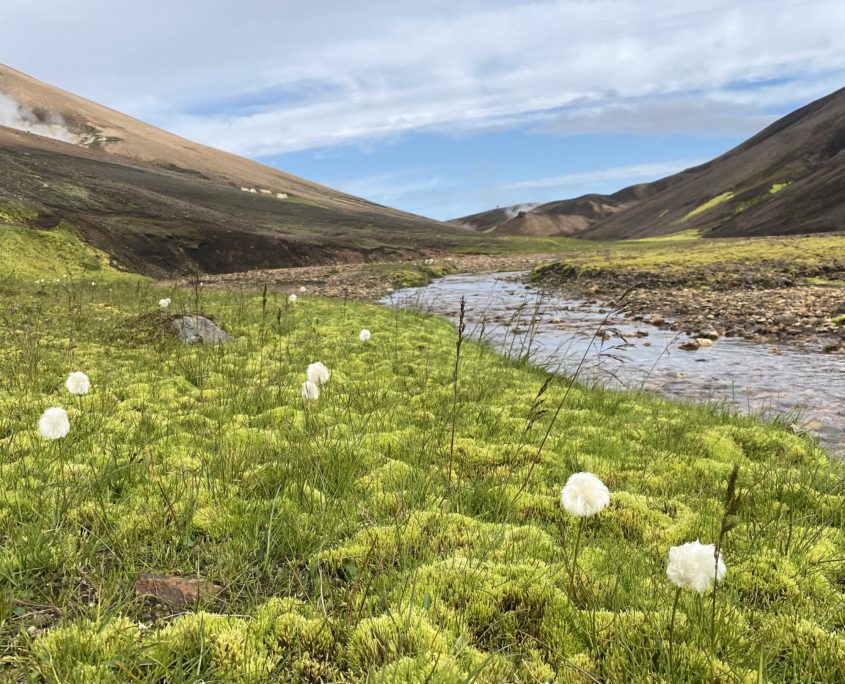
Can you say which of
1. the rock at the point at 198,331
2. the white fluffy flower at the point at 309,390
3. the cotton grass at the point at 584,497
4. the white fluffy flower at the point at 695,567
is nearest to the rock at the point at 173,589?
the cotton grass at the point at 584,497

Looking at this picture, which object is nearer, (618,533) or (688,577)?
(688,577)

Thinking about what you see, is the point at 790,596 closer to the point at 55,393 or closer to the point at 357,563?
the point at 357,563

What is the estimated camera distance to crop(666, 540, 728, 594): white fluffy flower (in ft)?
10.6

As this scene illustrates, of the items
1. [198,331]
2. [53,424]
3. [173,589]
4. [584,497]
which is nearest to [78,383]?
[53,424]

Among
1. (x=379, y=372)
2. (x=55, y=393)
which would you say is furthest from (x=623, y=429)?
(x=55, y=393)

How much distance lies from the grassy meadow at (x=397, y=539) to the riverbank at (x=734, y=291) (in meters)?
3.84

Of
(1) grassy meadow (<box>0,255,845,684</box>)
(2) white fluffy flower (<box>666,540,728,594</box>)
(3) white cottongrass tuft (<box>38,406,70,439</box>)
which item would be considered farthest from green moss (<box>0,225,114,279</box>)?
(2) white fluffy flower (<box>666,540,728,594</box>)

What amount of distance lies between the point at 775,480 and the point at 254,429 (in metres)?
7.30

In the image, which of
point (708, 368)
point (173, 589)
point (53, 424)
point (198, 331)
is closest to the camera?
point (173, 589)

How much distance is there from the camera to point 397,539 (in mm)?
4750

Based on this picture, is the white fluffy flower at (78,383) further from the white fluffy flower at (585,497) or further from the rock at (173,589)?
the white fluffy flower at (585,497)

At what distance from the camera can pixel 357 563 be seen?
15.4ft

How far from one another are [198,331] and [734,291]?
29.3 metres

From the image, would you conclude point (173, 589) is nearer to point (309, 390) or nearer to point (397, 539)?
point (397, 539)
